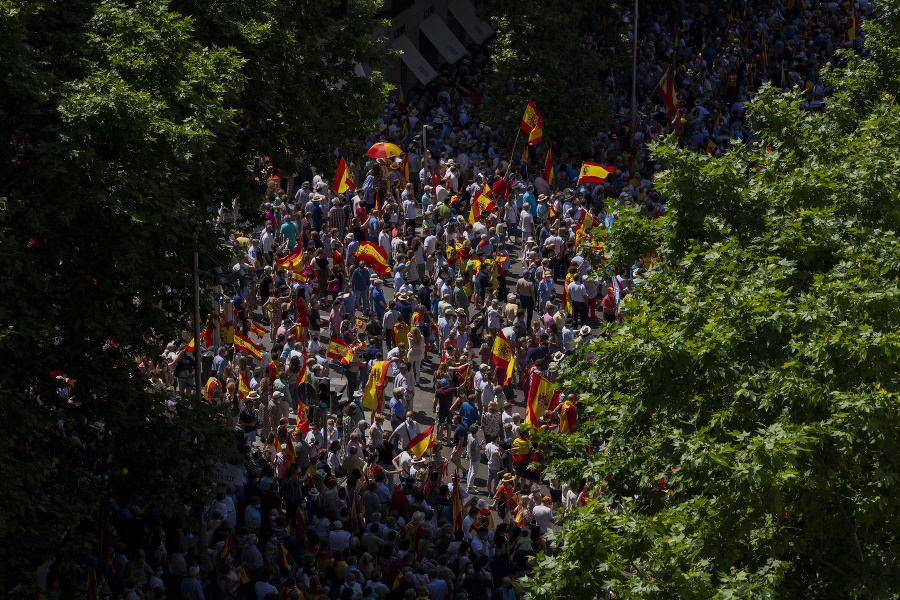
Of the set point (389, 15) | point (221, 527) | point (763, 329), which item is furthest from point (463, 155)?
point (763, 329)

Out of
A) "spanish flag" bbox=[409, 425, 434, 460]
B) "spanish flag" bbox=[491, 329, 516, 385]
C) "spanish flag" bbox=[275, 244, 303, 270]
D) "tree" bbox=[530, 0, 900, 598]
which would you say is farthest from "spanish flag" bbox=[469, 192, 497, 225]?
"tree" bbox=[530, 0, 900, 598]

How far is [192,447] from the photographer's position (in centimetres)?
1517

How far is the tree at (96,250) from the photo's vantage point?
1330 centimetres

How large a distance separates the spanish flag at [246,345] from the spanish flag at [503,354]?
4.06 meters

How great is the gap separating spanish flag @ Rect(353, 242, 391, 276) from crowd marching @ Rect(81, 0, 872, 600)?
2.1 inches

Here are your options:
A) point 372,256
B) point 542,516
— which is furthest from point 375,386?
point 372,256

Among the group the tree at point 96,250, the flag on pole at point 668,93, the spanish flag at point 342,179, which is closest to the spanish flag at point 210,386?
the tree at point 96,250

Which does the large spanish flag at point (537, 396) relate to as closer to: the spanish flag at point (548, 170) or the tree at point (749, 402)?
the tree at point (749, 402)

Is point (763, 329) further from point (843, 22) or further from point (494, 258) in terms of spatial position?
point (843, 22)

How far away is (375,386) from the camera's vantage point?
21656 mm

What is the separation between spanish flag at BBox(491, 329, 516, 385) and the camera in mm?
22875

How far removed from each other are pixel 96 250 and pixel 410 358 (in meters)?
9.78

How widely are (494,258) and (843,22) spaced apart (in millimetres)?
25979

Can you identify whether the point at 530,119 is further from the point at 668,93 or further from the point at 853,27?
the point at 853,27
